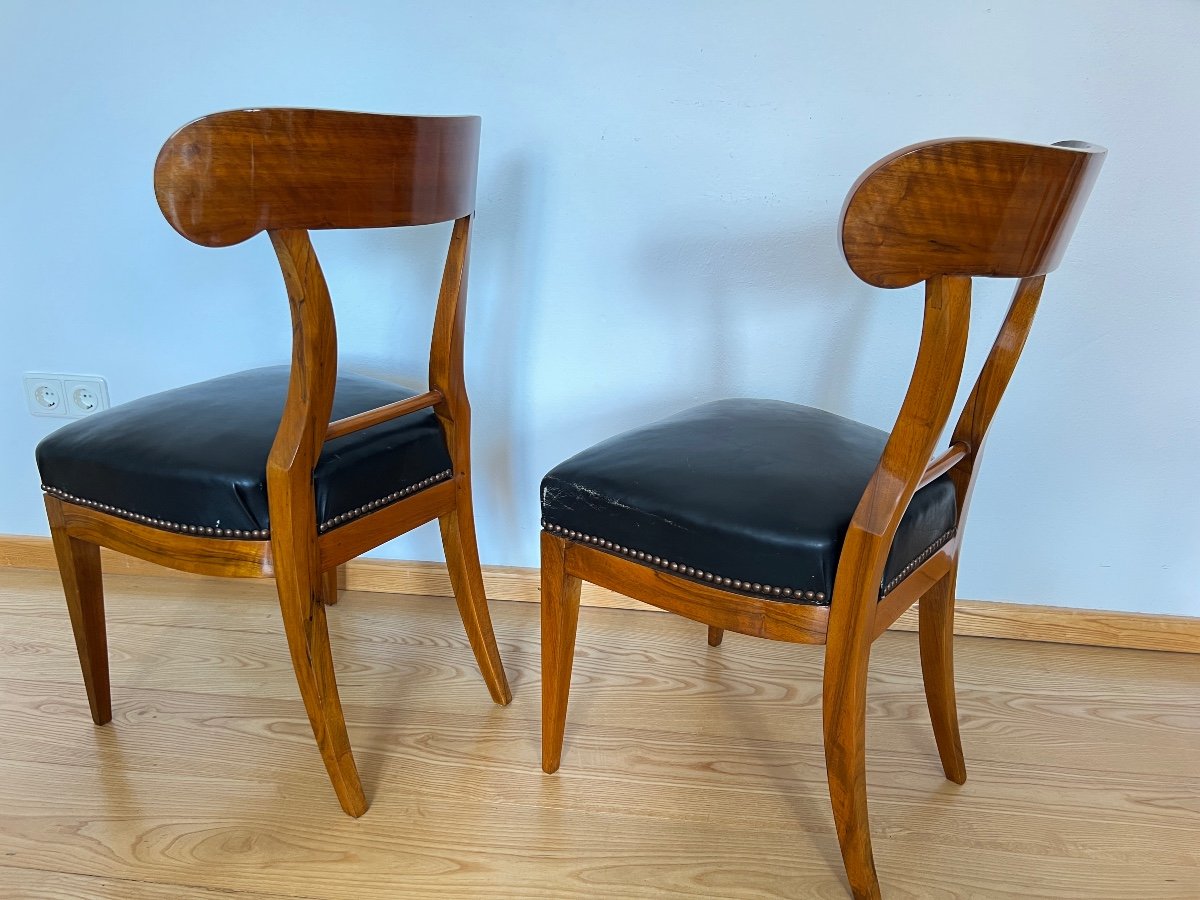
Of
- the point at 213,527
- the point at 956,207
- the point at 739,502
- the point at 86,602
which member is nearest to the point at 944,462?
the point at 739,502

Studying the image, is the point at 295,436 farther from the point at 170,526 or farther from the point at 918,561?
the point at 918,561

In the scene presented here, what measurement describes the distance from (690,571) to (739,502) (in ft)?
0.33

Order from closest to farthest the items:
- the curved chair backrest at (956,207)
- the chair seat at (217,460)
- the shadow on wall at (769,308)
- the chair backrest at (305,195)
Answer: the curved chair backrest at (956,207)
the chair backrest at (305,195)
the chair seat at (217,460)
the shadow on wall at (769,308)

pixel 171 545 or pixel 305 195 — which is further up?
pixel 305 195

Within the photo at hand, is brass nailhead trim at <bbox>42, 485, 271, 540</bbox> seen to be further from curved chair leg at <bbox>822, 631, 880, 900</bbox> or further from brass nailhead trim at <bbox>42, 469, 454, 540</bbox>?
curved chair leg at <bbox>822, 631, 880, 900</bbox>

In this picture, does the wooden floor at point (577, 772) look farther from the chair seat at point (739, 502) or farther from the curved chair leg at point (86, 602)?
the chair seat at point (739, 502)

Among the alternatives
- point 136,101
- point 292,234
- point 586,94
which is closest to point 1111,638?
point 586,94

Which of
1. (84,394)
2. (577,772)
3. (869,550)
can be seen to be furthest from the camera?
(84,394)

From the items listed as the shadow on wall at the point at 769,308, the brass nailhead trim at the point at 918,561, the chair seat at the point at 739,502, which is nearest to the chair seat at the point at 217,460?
the chair seat at the point at 739,502

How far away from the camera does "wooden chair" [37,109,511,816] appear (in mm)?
929

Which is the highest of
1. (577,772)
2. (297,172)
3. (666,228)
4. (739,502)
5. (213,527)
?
(297,172)

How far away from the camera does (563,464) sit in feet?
3.81

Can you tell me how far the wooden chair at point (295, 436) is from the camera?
3.05ft

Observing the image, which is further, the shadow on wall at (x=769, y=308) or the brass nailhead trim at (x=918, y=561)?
the shadow on wall at (x=769, y=308)
